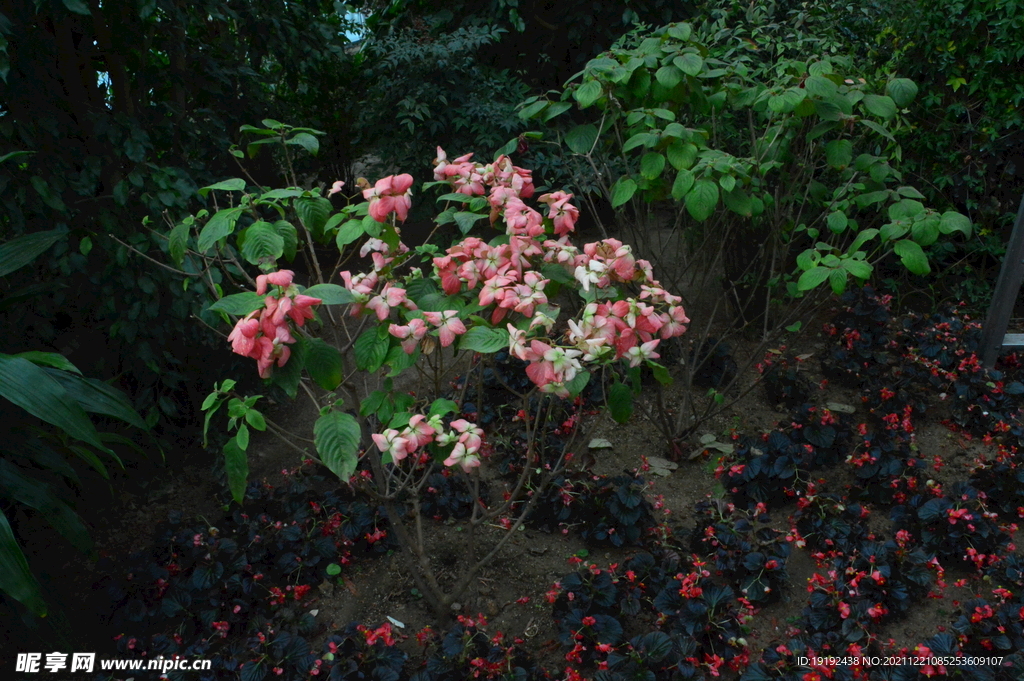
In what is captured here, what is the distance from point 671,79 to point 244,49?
1840 millimetres

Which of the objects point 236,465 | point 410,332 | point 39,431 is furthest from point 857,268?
point 39,431

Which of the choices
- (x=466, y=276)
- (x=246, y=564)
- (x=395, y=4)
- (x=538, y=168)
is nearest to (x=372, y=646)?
(x=246, y=564)

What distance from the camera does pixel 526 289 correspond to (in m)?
1.71

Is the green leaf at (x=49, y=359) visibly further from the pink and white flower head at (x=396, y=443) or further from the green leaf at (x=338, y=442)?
the pink and white flower head at (x=396, y=443)

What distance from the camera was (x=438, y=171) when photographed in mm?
1963

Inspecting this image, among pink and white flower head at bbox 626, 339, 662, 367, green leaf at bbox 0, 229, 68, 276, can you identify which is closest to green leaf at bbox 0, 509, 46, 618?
green leaf at bbox 0, 229, 68, 276

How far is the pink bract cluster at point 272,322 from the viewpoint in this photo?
1473 millimetres

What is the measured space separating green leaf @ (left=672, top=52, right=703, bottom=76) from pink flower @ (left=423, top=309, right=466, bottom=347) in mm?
1159

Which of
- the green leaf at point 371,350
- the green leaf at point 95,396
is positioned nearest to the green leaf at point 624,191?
the green leaf at point 371,350

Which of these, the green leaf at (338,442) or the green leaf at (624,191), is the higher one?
the green leaf at (624,191)

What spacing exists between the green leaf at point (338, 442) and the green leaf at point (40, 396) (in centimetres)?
85

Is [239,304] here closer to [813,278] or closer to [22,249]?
[22,249]

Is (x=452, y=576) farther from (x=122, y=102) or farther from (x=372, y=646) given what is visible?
(x=122, y=102)

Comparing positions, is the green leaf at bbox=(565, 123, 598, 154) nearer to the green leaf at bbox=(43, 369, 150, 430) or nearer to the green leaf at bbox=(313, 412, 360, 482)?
the green leaf at bbox=(313, 412, 360, 482)
